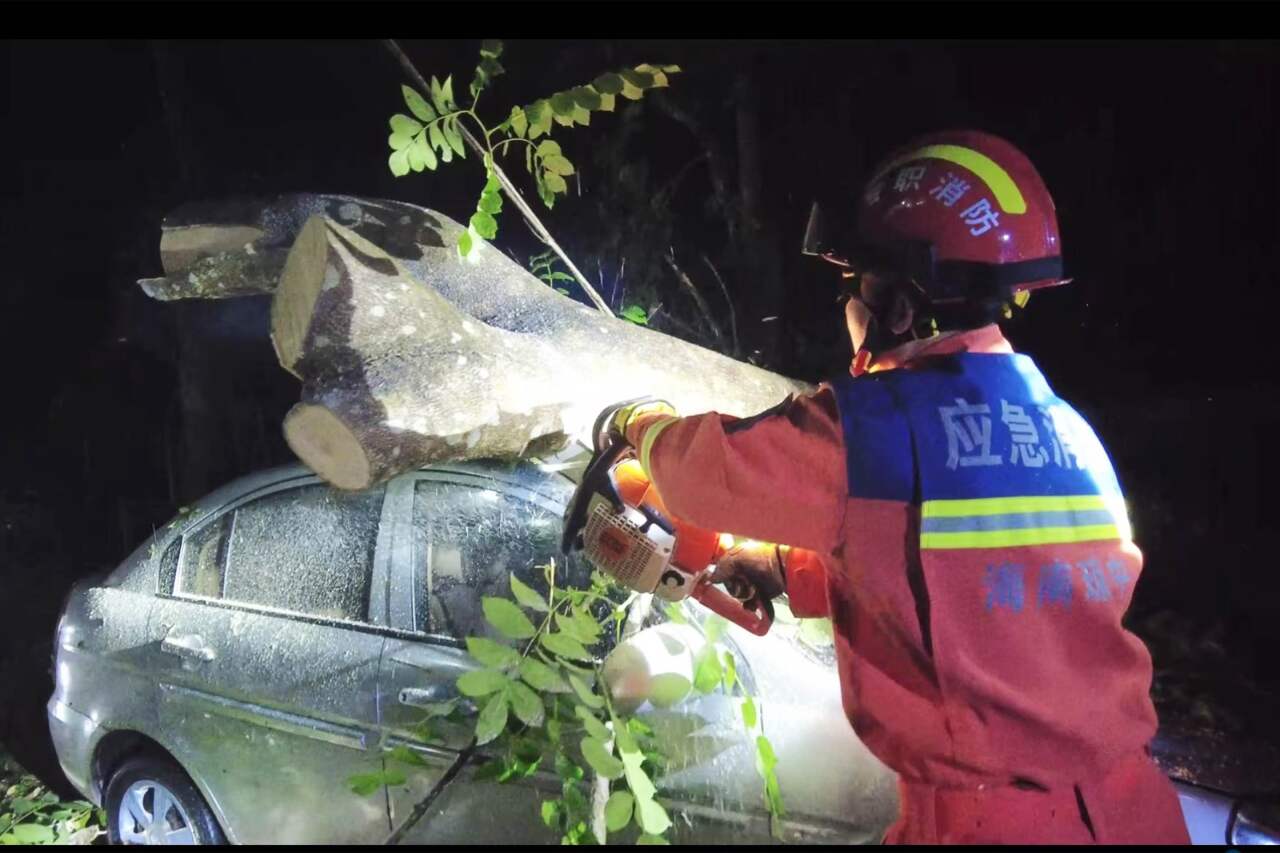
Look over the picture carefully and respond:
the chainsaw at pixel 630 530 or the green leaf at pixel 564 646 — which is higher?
the chainsaw at pixel 630 530

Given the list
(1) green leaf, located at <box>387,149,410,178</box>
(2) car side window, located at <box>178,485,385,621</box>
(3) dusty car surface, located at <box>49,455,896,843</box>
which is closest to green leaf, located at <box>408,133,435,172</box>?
(1) green leaf, located at <box>387,149,410,178</box>

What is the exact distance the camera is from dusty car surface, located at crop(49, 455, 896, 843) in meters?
2.12

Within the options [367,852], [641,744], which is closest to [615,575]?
[641,744]

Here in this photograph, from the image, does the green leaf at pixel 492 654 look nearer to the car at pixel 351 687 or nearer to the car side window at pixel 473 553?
the car at pixel 351 687

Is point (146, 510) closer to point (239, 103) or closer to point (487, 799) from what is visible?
point (239, 103)

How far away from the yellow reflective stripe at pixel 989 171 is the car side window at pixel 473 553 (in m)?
1.48

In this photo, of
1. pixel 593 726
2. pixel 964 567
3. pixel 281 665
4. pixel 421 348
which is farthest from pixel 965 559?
pixel 281 665

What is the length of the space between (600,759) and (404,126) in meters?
1.63

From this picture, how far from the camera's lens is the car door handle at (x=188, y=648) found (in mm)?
2875

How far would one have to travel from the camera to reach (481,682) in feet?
5.74

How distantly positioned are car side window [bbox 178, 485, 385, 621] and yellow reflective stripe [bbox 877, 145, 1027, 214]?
198 centimetres

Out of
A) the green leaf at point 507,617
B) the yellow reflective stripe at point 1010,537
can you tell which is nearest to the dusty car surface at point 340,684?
the green leaf at point 507,617

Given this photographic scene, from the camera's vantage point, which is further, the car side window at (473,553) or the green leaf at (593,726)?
the car side window at (473,553)

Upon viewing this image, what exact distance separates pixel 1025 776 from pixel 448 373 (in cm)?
143
